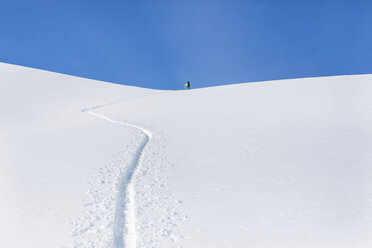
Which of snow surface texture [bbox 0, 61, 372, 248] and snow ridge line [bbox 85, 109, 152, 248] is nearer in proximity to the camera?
snow ridge line [bbox 85, 109, 152, 248]

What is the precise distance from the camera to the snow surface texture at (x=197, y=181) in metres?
6.70

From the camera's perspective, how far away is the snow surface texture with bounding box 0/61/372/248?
6.70 m

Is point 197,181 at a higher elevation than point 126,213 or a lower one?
higher

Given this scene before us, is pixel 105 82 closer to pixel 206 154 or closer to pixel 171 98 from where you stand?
pixel 171 98

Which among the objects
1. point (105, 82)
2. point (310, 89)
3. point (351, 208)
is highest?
point (105, 82)

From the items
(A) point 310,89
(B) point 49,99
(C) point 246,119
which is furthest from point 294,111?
(B) point 49,99

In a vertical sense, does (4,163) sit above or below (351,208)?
above

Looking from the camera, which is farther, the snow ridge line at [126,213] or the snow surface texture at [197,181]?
the snow surface texture at [197,181]

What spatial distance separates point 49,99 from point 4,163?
25.1 metres

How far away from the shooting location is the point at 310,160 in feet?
37.4

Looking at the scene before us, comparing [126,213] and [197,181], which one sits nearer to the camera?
[126,213]

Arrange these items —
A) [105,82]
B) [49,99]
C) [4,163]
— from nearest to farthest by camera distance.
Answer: [4,163] < [49,99] < [105,82]

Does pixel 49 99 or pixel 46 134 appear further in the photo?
pixel 49 99

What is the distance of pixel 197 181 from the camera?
32.1 ft
